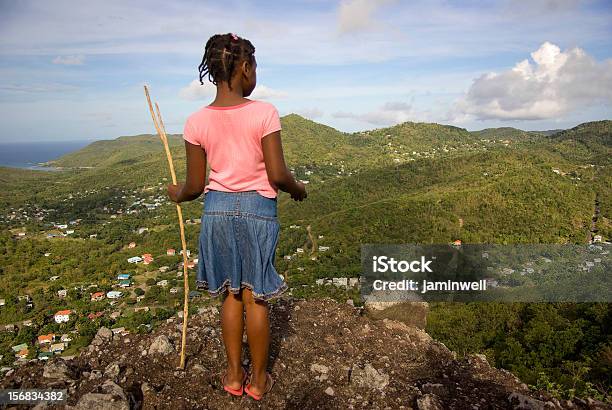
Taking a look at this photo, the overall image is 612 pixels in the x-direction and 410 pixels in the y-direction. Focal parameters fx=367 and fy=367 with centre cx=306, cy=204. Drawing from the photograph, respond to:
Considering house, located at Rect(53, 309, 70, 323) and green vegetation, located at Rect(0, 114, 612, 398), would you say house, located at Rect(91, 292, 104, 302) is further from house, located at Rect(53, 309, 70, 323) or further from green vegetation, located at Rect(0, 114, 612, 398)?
house, located at Rect(53, 309, 70, 323)

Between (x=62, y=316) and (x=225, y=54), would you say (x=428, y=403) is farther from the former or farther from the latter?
(x=62, y=316)

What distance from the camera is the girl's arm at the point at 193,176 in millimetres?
1933

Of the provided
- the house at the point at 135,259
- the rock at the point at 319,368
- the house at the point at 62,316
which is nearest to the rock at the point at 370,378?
the rock at the point at 319,368

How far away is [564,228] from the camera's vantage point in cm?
3953

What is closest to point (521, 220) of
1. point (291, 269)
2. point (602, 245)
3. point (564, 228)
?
point (564, 228)

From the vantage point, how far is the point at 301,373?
2.89 m

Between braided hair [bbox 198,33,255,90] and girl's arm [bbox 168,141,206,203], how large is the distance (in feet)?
1.25

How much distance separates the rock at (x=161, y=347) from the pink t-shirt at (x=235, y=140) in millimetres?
1863

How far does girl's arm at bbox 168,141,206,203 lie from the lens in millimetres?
1933

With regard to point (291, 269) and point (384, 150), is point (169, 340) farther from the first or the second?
point (384, 150)

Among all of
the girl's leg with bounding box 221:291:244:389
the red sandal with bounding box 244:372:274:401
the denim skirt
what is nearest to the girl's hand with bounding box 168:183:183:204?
the denim skirt

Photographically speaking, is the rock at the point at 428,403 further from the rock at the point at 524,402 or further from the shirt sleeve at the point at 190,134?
the shirt sleeve at the point at 190,134

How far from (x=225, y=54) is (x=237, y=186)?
66cm


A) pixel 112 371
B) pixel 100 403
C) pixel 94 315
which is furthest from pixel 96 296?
pixel 100 403
